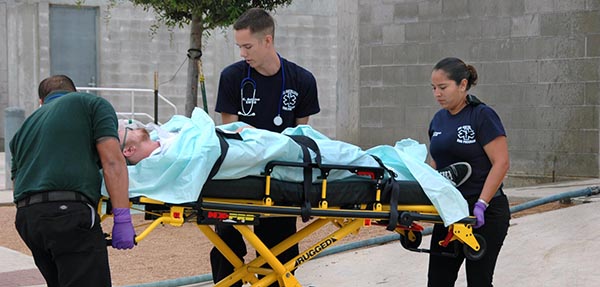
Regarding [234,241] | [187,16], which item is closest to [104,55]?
[187,16]

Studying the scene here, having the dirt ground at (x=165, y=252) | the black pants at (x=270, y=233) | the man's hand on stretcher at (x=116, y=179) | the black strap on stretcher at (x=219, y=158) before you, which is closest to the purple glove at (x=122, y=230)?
the man's hand on stretcher at (x=116, y=179)

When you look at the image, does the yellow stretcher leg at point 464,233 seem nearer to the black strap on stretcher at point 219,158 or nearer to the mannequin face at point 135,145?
the black strap on stretcher at point 219,158

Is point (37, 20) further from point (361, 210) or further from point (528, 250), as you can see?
point (361, 210)

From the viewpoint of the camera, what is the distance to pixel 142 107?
74.6ft

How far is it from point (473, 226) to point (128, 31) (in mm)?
18892

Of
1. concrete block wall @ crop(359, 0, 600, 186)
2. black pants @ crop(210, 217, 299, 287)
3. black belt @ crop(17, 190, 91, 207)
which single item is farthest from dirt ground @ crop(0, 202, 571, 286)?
black belt @ crop(17, 190, 91, 207)

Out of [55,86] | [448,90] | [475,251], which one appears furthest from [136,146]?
[475,251]

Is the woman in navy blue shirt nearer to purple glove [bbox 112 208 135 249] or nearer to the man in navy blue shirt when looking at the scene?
the man in navy blue shirt

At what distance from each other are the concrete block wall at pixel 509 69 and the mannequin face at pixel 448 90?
703 centimetres

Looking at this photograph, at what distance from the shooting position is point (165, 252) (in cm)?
892

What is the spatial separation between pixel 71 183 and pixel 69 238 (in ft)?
0.79

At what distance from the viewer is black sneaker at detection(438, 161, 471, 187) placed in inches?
192

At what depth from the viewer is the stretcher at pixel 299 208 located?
4.36 metres

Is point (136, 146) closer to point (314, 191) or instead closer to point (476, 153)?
point (314, 191)
